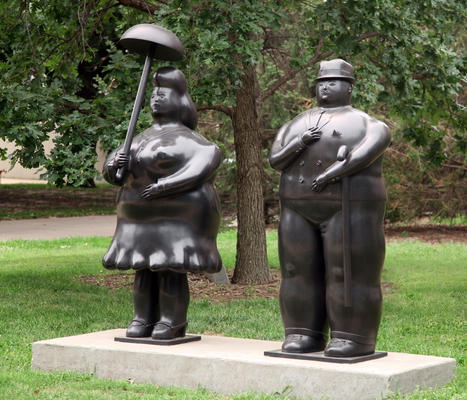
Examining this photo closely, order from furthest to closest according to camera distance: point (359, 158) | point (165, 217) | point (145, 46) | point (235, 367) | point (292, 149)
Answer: point (145, 46), point (165, 217), point (292, 149), point (235, 367), point (359, 158)

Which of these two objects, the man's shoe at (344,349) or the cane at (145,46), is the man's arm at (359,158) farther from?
the cane at (145,46)

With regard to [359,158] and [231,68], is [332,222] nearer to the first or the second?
[359,158]

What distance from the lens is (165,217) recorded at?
4973mm

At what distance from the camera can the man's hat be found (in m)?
4.67

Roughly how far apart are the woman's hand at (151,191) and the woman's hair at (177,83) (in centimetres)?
70

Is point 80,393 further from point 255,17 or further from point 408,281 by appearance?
point 408,281

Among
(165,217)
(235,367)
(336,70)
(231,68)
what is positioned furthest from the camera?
(231,68)

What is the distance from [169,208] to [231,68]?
2.50m

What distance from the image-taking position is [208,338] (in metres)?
5.29

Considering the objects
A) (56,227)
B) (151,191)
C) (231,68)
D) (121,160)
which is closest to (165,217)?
(151,191)

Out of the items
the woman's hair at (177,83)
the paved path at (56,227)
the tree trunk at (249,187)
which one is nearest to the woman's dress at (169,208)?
the woman's hair at (177,83)

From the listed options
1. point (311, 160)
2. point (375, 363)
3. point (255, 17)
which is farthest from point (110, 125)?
point (375, 363)

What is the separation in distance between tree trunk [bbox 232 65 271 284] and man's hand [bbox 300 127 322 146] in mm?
4610

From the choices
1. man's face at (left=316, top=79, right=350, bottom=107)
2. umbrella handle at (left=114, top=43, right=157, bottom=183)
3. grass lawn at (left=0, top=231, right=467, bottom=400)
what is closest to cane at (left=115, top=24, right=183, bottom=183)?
umbrella handle at (left=114, top=43, right=157, bottom=183)
